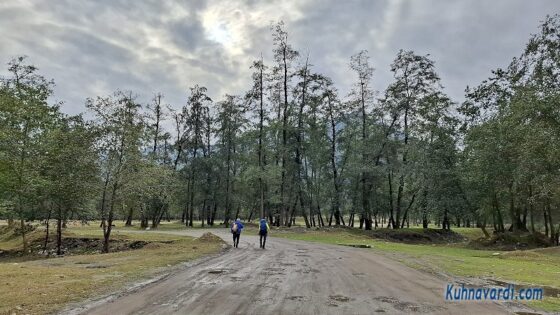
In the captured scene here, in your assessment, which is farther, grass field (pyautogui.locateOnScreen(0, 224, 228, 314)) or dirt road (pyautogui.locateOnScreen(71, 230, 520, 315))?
grass field (pyautogui.locateOnScreen(0, 224, 228, 314))

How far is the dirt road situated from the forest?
16092 millimetres

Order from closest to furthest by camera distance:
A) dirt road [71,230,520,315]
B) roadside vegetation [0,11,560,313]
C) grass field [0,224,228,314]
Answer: dirt road [71,230,520,315]
grass field [0,224,228,314]
roadside vegetation [0,11,560,313]

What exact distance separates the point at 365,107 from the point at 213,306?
47.4m

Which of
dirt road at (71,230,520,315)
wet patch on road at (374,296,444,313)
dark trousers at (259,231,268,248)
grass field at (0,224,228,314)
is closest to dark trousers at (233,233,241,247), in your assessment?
dark trousers at (259,231,268,248)

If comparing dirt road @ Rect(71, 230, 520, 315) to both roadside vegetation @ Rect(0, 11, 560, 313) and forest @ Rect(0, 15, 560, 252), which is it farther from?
forest @ Rect(0, 15, 560, 252)

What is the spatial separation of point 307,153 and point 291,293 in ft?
141

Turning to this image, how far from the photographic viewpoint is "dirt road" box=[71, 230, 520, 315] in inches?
384

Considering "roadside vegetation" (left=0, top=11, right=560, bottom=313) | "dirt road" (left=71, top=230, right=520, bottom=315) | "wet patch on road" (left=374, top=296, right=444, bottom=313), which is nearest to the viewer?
"dirt road" (left=71, top=230, right=520, bottom=315)

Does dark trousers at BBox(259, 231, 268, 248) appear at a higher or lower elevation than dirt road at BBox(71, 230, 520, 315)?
higher

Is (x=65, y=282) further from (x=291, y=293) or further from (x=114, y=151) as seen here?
(x=114, y=151)

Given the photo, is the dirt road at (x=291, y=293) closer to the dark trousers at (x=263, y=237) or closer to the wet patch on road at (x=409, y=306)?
the wet patch on road at (x=409, y=306)

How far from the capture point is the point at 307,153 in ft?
178

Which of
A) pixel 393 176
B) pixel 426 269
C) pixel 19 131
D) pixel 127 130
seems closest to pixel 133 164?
pixel 127 130

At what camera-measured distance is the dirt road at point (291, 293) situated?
9766 mm
